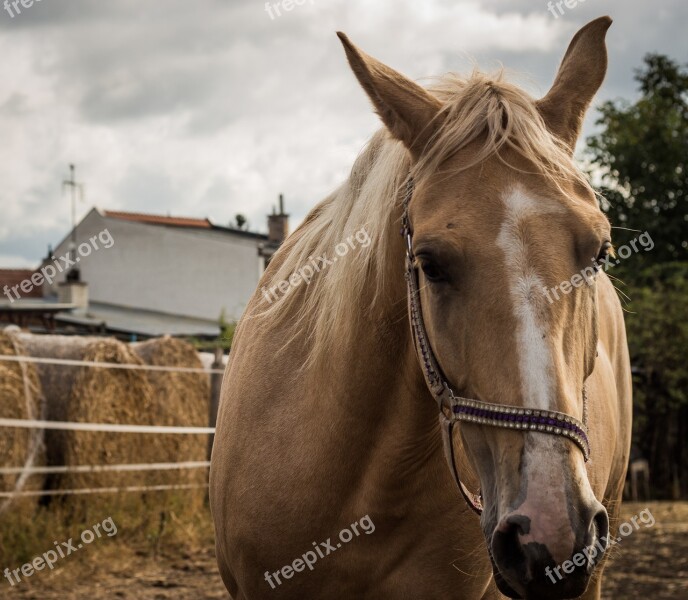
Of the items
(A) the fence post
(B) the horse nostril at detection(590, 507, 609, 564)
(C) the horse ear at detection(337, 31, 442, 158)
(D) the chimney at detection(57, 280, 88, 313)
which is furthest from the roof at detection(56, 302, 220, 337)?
(B) the horse nostril at detection(590, 507, 609, 564)

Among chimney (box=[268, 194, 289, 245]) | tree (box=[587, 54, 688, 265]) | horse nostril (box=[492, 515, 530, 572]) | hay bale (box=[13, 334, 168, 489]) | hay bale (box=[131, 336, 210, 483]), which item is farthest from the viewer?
chimney (box=[268, 194, 289, 245])

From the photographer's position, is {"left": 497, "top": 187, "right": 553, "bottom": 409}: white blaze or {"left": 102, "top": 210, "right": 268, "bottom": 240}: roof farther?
{"left": 102, "top": 210, "right": 268, "bottom": 240}: roof

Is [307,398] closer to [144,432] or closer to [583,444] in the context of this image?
[583,444]

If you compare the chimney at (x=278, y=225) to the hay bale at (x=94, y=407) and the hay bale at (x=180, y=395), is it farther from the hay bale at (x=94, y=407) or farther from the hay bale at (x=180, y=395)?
the hay bale at (x=94, y=407)

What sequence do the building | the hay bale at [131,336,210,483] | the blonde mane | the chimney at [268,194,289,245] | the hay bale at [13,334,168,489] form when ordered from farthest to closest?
the building, the chimney at [268,194,289,245], the hay bale at [131,336,210,483], the hay bale at [13,334,168,489], the blonde mane

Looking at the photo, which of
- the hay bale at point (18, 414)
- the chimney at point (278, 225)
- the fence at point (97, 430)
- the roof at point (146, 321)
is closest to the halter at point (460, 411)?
the fence at point (97, 430)

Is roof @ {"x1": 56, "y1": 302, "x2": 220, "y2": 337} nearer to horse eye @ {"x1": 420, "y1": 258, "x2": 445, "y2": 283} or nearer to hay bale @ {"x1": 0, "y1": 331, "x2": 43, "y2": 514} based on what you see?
hay bale @ {"x1": 0, "y1": 331, "x2": 43, "y2": 514}

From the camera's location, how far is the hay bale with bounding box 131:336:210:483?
340 inches

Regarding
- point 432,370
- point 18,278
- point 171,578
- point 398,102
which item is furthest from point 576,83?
point 18,278

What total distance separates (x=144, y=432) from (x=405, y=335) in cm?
615

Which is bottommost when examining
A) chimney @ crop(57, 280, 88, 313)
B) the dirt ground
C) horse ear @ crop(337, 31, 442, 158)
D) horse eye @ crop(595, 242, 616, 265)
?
the dirt ground

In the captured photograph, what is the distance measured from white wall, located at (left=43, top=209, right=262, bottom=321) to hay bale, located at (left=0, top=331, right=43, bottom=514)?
21050 mm

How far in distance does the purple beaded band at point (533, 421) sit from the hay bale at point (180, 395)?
6.93 meters

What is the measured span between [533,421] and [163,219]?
32.2 metres
